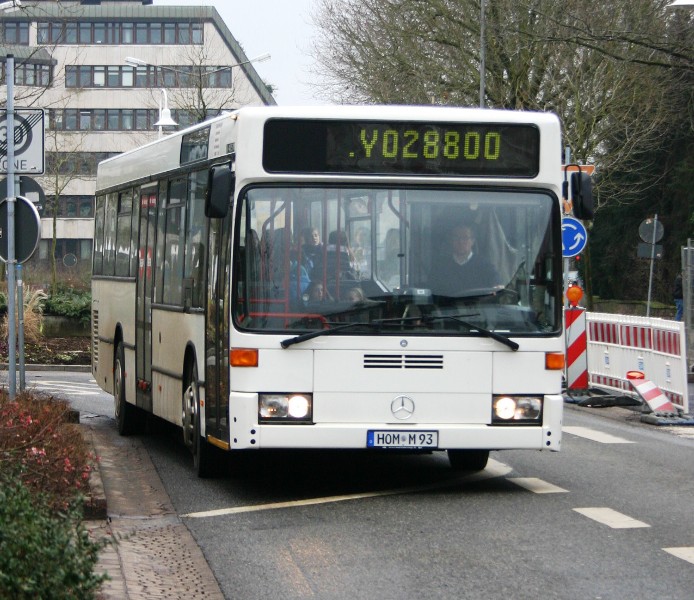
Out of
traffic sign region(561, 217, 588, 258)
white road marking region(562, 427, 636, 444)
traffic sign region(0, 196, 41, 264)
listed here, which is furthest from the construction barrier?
traffic sign region(0, 196, 41, 264)

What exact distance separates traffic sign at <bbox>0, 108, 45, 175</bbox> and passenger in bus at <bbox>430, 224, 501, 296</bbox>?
5397mm

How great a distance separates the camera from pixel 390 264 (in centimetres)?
1041

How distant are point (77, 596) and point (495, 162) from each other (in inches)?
239

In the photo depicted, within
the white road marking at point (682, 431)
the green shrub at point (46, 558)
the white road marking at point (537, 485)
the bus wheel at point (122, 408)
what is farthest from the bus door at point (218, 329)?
the white road marking at point (682, 431)

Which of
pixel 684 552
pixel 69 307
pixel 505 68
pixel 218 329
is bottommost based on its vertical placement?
pixel 684 552

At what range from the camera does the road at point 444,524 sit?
748cm

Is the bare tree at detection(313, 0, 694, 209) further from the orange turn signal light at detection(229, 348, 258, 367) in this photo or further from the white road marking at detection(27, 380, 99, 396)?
the orange turn signal light at detection(229, 348, 258, 367)

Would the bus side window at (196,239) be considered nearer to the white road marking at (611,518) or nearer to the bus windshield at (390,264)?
the bus windshield at (390,264)

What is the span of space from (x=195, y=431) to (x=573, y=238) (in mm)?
11741

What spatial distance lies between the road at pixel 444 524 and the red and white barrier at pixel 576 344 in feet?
20.8

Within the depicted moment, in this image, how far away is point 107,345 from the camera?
16656 mm

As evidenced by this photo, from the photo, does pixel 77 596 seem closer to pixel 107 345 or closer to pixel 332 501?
pixel 332 501

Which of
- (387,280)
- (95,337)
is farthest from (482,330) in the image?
(95,337)

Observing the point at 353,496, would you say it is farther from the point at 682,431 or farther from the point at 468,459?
the point at 682,431
